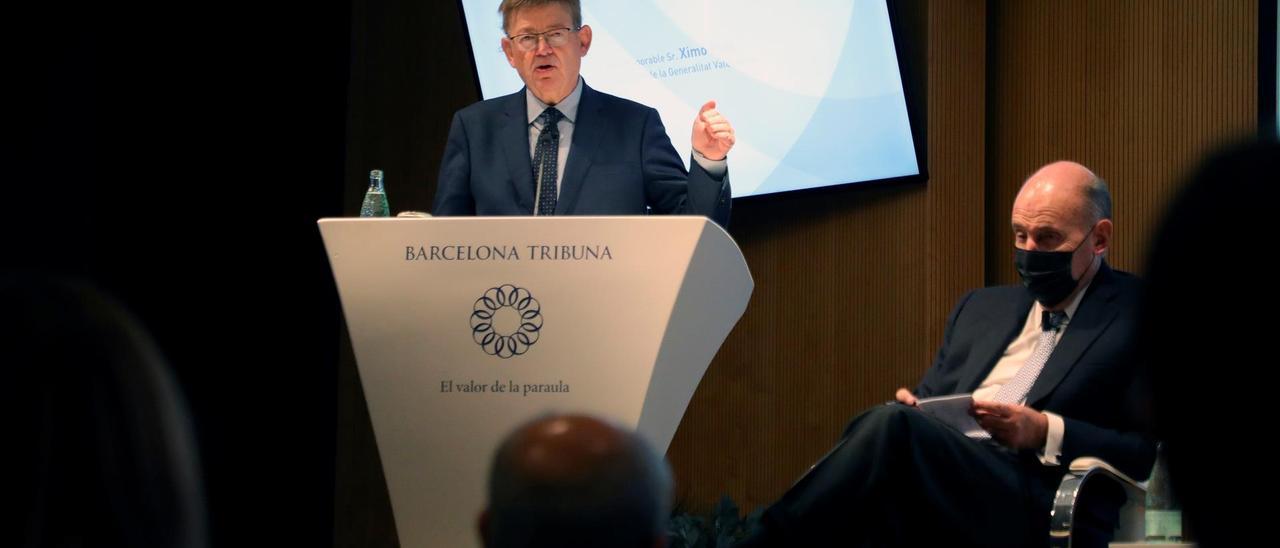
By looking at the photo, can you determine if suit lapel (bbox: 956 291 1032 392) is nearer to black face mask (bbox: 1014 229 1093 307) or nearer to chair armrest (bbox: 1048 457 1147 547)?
black face mask (bbox: 1014 229 1093 307)

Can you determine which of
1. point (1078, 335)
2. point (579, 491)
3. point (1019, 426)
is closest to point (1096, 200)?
point (1078, 335)

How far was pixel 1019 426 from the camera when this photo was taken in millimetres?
2717

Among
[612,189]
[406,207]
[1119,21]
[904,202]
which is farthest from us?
[406,207]

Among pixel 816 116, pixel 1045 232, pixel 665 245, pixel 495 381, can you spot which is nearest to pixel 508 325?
pixel 495 381

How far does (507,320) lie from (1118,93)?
2.54 metres

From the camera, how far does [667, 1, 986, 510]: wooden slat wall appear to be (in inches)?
182

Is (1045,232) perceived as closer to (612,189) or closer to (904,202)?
(612,189)

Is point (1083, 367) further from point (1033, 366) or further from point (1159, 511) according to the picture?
point (1159, 511)

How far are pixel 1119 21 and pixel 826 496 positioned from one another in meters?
2.39

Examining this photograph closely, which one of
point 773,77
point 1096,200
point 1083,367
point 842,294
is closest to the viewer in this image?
point 1083,367

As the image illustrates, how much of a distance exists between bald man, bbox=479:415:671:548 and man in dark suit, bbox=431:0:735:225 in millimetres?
2164

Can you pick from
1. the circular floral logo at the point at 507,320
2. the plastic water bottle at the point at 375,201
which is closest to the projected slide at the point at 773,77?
the plastic water bottle at the point at 375,201

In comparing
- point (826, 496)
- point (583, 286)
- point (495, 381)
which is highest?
point (583, 286)

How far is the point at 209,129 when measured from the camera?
189 inches
